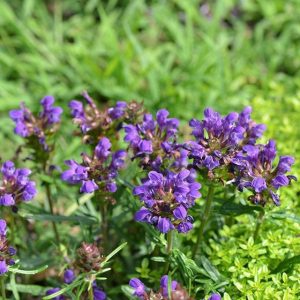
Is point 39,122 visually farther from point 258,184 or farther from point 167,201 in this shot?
point 258,184

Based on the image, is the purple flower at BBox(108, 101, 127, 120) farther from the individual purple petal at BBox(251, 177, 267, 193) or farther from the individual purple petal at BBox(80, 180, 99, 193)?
the individual purple petal at BBox(251, 177, 267, 193)

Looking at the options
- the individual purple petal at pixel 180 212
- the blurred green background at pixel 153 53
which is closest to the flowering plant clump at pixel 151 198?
the individual purple petal at pixel 180 212

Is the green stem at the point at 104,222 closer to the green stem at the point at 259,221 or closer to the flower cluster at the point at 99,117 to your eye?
the flower cluster at the point at 99,117

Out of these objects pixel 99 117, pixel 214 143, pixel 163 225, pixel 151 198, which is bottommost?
pixel 163 225

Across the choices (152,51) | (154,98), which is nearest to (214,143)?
(154,98)

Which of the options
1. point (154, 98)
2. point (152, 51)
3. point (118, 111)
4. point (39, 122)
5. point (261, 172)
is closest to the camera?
point (261, 172)

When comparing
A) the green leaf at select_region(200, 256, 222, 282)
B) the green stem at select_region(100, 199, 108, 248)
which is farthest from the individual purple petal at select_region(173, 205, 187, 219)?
the green stem at select_region(100, 199, 108, 248)

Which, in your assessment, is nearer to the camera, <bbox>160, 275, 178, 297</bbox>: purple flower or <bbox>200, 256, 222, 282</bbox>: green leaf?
<bbox>160, 275, 178, 297</bbox>: purple flower
